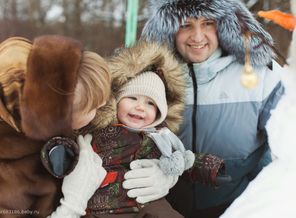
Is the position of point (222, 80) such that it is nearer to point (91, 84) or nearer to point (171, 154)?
point (171, 154)

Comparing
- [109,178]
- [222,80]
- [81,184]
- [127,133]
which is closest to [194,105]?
[222,80]

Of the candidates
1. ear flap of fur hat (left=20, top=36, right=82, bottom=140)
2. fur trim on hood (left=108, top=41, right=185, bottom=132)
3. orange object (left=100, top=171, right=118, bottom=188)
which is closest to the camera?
ear flap of fur hat (left=20, top=36, right=82, bottom=140)

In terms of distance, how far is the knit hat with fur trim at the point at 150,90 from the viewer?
1303mm

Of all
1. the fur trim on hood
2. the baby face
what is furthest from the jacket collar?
the baby face

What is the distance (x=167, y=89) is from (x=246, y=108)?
0.29m

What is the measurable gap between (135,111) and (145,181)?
0.20 m

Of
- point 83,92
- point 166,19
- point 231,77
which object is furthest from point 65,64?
point 231,77

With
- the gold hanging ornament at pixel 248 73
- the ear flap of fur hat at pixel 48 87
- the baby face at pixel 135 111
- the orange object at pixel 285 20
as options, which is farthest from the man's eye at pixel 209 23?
the ear flap of fur hat at pixel 48 87

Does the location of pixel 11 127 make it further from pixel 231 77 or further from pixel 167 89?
pixel 231 77

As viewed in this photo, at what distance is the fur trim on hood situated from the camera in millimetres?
1319

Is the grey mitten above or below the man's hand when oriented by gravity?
above

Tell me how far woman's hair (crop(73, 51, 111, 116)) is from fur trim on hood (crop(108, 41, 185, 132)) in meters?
0.11

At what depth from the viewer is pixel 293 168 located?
1093 millimetres

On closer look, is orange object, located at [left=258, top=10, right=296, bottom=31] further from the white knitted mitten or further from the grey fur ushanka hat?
the white knitted mitten
